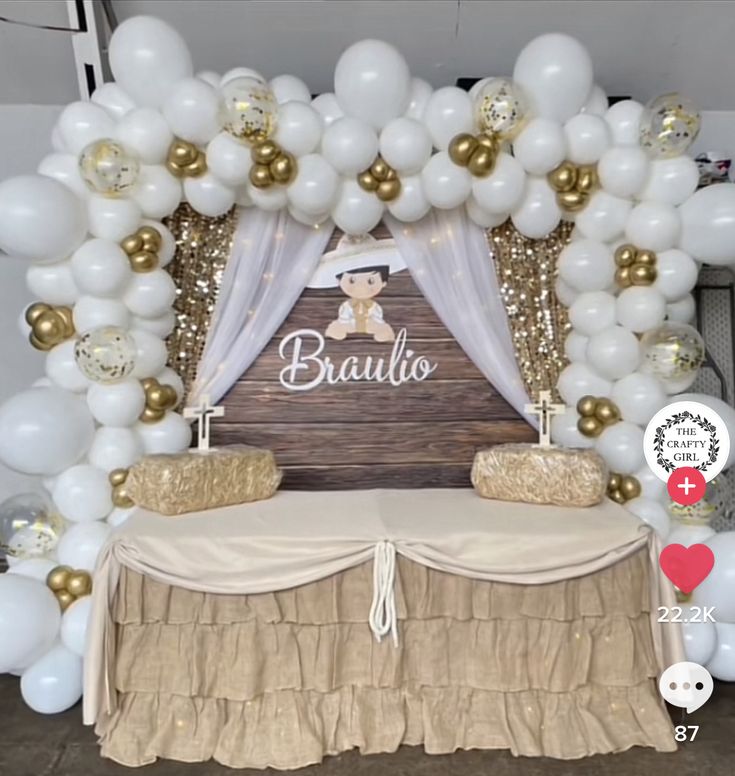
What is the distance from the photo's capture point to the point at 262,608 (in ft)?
5.94

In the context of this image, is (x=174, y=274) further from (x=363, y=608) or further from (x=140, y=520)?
(x=363, y=608)

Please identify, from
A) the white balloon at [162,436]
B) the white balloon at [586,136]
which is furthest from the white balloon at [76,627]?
the white balloon at [586,136]

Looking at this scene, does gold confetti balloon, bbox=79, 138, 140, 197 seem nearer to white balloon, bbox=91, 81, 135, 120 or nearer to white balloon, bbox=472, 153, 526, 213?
white balloon, bbox=91, 81, 135, 120

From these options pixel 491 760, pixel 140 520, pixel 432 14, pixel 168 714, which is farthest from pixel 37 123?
pixel 491 760

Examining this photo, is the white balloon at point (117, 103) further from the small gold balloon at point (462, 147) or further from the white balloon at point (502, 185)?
the white balloon at point (502, 185)

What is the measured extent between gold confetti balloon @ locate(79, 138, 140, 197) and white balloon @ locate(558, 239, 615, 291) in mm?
1475

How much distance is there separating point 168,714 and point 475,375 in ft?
5.07

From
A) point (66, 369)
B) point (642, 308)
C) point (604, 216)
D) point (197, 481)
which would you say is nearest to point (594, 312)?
point (642, 308)

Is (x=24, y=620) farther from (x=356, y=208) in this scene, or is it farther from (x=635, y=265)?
(x=635, y=265)

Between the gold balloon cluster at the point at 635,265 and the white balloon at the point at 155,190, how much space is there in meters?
1.48

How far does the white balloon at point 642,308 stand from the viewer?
7.27 ft

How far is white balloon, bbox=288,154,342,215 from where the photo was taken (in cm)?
215

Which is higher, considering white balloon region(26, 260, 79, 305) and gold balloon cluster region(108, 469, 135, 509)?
white balloon region(26, 260, 79, 305)

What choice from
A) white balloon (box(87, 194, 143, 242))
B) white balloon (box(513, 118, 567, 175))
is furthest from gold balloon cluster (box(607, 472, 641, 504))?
white balloon (box(87, 194, 143, 242))
